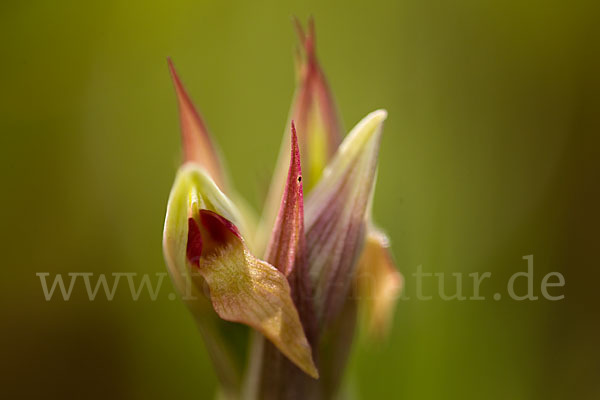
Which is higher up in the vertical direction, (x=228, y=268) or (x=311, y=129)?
(x=311, y=129)

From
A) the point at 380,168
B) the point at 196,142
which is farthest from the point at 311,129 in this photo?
the point at 380,168

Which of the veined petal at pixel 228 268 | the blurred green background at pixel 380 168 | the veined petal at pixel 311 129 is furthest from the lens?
the blurred green background at pixel 380 168

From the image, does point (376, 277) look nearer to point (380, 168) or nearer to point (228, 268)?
point (228, 268)

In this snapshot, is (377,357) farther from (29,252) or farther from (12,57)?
(12,57)

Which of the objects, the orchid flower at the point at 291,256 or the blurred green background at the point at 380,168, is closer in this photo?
the orchid flower at the point at 291,256

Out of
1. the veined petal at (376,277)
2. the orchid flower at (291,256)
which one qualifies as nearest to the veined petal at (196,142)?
the orchid flower at (291,256)

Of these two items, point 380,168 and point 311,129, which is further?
point 380,168

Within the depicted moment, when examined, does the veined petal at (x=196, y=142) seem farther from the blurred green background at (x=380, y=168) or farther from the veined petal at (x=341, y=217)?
the blurred green background at (x=380, y=168)
